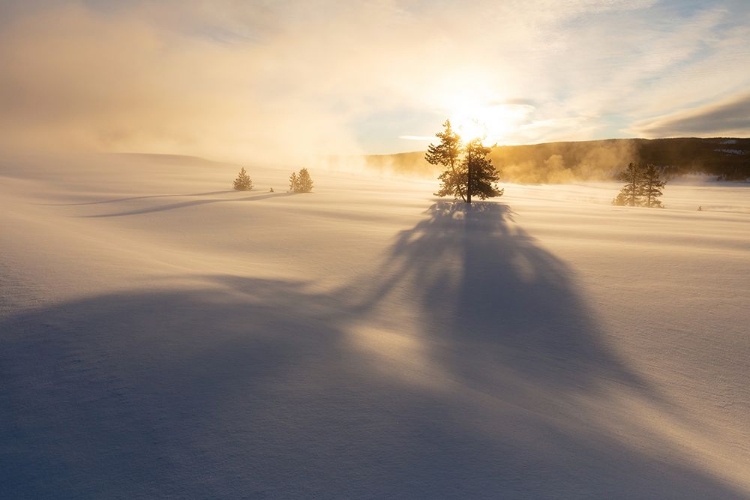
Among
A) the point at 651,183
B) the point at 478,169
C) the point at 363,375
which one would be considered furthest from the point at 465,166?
the point at 363,375

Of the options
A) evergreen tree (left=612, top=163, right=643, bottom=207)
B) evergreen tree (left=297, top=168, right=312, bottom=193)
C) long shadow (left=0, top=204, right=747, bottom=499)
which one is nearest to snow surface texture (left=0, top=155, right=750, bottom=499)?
long shadow (left=0, top=204, right=747, bottom=499)

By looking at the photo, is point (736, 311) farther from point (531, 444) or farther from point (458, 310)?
point (531, 444)

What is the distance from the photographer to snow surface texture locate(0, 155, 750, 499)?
256cm

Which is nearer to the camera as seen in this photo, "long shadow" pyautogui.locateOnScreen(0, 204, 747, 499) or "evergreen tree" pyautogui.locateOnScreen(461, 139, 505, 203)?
"long shadow" pyautogui.locateOnScreen(0, 204, 747, 499)

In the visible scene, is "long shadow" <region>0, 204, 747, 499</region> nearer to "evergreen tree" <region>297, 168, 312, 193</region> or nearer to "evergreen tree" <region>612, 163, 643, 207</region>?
"evergreen tree" <region>297, 168, 312, 193</region>

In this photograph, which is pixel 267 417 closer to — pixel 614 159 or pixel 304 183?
pixel 304 183

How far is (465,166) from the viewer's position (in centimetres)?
2898

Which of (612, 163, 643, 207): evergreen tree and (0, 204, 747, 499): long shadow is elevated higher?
(612, 163, 643, 207): evergreen tree

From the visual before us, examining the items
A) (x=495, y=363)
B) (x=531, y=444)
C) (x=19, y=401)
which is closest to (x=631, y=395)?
(x=495, y=363)

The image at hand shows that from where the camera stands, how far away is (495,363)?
526 cm

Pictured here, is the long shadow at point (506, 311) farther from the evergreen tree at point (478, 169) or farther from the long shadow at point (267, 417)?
the evergreen tree at point (478, 169)

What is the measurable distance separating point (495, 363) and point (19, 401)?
→ 4.72 m

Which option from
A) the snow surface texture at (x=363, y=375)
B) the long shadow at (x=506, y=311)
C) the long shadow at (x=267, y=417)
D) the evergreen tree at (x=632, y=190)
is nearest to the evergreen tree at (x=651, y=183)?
the evergreen tree at (x=632, y=190)

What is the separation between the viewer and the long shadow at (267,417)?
8.02 ft
